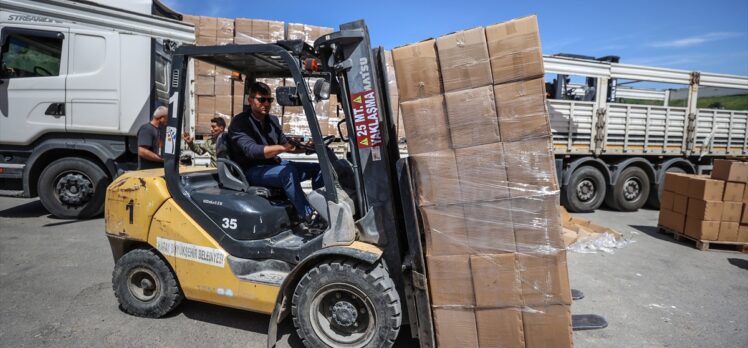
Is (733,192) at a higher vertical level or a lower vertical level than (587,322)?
higher

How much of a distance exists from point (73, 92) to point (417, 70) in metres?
6.39

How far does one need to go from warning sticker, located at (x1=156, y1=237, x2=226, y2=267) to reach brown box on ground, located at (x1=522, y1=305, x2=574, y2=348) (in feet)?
7.16

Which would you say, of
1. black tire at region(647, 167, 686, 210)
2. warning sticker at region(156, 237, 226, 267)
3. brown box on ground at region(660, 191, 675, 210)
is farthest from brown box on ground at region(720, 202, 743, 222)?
warning sticker at region(156, 237, 226, 267)

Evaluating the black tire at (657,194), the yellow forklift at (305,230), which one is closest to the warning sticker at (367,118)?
the yellow forklift at (305,230)

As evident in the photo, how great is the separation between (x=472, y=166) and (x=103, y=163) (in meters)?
6.66

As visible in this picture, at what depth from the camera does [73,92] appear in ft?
20.3

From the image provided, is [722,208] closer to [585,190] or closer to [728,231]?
[728,231]

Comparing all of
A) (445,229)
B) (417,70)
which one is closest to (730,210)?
(445,229)

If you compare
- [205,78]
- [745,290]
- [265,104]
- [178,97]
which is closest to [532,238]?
[265,104]

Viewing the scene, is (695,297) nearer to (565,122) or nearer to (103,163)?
(565,122)

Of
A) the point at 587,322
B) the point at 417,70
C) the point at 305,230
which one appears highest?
the point at 417,70

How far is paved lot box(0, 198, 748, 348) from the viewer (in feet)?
10.2

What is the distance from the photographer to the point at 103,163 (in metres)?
6.52

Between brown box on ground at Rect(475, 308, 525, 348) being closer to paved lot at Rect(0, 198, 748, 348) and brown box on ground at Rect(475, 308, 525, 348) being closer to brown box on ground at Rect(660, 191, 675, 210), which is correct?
paved lot at Rect(0, 198, 748, 348)
